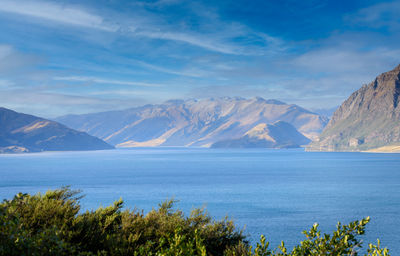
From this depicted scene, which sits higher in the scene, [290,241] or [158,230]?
[158,230]

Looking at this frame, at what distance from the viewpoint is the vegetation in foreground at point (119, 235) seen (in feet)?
31.8

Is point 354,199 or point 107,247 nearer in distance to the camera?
point 107,247

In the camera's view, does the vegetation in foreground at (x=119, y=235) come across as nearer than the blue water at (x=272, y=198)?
Yes

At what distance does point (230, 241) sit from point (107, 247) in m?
6.97

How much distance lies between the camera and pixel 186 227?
701 inches

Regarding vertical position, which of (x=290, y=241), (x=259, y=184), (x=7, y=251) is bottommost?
(x=290, y=241)

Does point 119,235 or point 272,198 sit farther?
point 272,198

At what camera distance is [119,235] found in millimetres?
14031

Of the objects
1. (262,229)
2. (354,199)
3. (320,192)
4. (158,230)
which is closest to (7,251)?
(158,230)

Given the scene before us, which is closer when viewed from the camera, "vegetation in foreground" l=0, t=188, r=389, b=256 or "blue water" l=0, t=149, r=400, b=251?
"vegetation in foreground" l=0, t=188, r=389, b=256

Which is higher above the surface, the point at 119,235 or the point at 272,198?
the point at 272,198

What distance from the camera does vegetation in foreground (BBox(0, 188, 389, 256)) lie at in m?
9.69

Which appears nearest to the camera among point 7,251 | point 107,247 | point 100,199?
point 7,251

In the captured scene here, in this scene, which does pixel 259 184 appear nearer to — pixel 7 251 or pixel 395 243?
pixel 395 243
